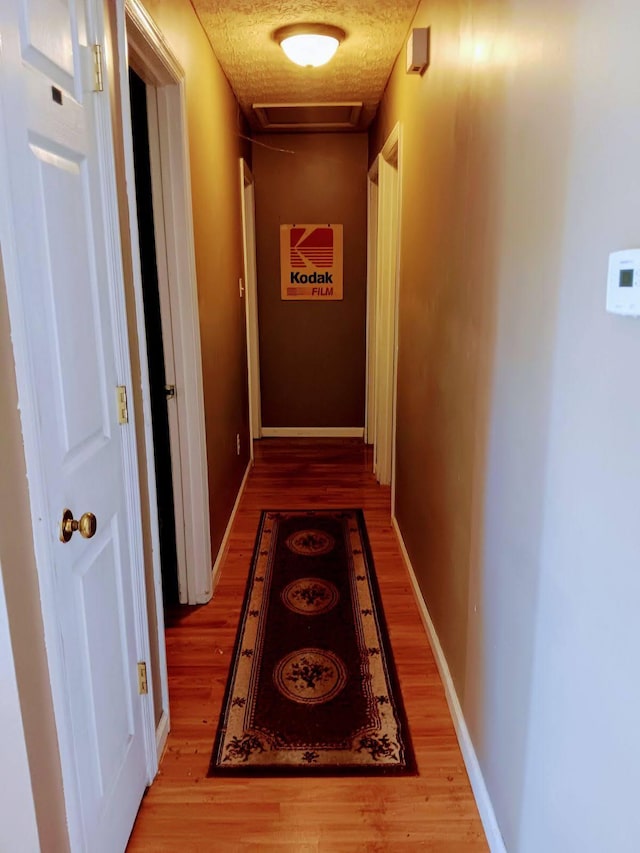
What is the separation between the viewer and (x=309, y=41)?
280cm

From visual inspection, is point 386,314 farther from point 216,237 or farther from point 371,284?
point 216,237

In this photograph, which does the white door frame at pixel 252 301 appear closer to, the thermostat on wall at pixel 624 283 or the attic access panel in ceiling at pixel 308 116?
the attic access panel in ceiling at pixel 308 116

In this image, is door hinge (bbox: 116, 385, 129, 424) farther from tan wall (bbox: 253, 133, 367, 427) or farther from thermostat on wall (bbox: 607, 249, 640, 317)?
tan wall (bbox: 253, 133, 367, 427)

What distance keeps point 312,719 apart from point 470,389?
121 cm

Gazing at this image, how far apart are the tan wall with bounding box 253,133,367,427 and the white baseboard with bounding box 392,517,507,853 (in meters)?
2.95

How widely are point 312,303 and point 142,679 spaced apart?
3948 mm

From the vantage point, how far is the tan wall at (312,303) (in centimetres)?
489

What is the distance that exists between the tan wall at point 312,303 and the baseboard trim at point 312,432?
0.04 metres

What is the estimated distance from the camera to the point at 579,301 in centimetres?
102

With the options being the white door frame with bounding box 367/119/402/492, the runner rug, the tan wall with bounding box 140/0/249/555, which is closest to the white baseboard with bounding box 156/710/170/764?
the runner rug

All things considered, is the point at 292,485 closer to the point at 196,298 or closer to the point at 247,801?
the point at 196,298

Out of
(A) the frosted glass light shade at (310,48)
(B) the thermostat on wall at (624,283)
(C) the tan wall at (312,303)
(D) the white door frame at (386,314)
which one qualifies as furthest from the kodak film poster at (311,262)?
(B) the thermostat on wall at (624,283)

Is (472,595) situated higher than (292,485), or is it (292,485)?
(472,595)

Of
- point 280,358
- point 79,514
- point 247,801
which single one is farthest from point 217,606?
point 280,358
